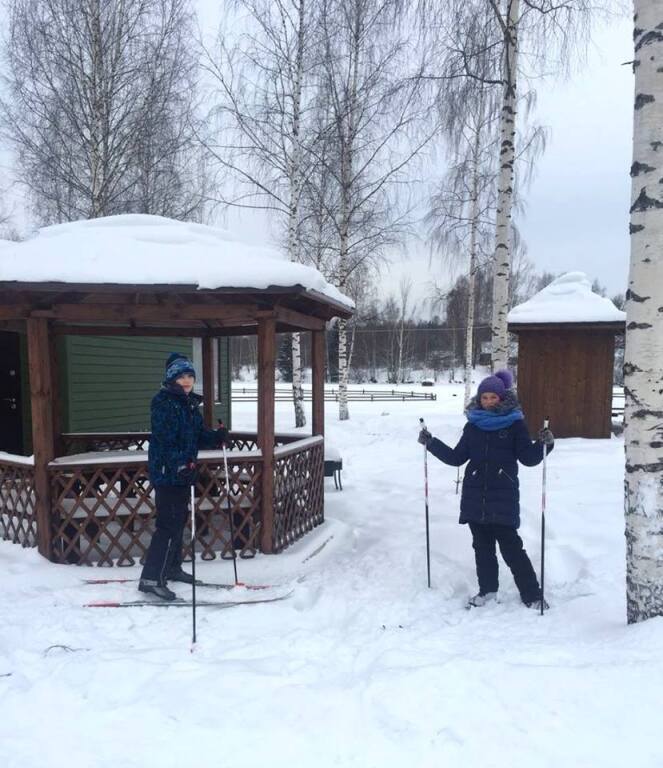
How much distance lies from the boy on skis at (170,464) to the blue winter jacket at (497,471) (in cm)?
203

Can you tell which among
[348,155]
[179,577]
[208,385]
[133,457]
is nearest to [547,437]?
[179,577]

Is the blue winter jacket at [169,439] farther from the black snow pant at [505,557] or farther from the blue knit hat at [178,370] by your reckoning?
the black snow pant at [505,557]

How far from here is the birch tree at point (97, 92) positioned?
10.8m

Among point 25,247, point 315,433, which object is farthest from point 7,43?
point 315,433

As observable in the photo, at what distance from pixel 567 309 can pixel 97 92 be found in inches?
393

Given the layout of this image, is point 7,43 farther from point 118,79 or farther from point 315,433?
point 315,433

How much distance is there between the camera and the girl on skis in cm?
385

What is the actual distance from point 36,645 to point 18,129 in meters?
11.9

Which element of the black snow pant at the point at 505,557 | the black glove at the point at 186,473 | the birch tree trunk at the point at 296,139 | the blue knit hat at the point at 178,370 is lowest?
the black snow pant at the point at 505,557

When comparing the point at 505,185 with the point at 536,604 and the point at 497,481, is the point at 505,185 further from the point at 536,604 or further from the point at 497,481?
the point at 536,604

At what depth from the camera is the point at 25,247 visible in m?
4.53

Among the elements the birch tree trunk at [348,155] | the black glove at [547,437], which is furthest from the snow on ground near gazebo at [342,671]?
the birch tree trunk at [348,155]

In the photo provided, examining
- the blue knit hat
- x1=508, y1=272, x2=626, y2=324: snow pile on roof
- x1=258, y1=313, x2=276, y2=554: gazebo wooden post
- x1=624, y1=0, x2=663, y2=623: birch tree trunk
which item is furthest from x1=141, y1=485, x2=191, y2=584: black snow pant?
x1=508, y1=272, x2=626, y2=324: snow pile on roof

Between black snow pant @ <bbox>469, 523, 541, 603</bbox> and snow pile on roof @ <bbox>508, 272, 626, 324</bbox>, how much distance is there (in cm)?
725
